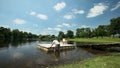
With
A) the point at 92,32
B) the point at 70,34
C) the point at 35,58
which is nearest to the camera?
the point at 35,58

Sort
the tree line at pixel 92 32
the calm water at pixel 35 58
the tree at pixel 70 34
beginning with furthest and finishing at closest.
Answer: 1. the tree at pixel 70 34
2. the tree line at pixel 92 32
3. the calm water at pixel 35 58

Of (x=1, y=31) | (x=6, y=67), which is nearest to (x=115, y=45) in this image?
(x=6, y=67)

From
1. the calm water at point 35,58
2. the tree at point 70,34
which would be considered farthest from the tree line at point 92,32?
the calm water at point 35,58

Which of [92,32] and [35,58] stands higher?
[92,32]

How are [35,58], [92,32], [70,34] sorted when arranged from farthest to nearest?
[70,34]
[92,32]
[35,58]

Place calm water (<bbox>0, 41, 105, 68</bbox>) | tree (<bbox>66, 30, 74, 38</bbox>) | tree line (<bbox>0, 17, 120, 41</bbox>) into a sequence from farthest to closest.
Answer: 1. tree (<bbox>66, 30, 74, 38</bbox>)
2. tree line (<bbox>0, 17, 120, 41</bbox>)
3. calm water (<bbox>0, 41, 105, 68</bbox>)

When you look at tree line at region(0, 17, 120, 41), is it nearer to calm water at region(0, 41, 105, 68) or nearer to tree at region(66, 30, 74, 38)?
tree at region(66, 30, 74, 38)

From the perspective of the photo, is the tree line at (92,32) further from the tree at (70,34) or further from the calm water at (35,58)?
the calm water at (35,58)

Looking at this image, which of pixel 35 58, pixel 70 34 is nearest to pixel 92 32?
pixel 70 34

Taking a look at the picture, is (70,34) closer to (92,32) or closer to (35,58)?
(92,32)

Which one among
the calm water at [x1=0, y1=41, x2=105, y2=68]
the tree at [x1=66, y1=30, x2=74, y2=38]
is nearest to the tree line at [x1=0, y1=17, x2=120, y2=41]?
the tree at [x1=66, y1=30, x2=74, y2=38]

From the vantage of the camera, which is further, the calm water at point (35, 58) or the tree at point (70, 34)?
the tree at point (70, 34)

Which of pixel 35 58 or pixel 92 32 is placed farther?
pixel 92 32

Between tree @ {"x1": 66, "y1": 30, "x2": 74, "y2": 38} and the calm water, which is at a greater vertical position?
tree @ {"x1": 66, "y1": 30, "x2": 74, "y2": 38}
